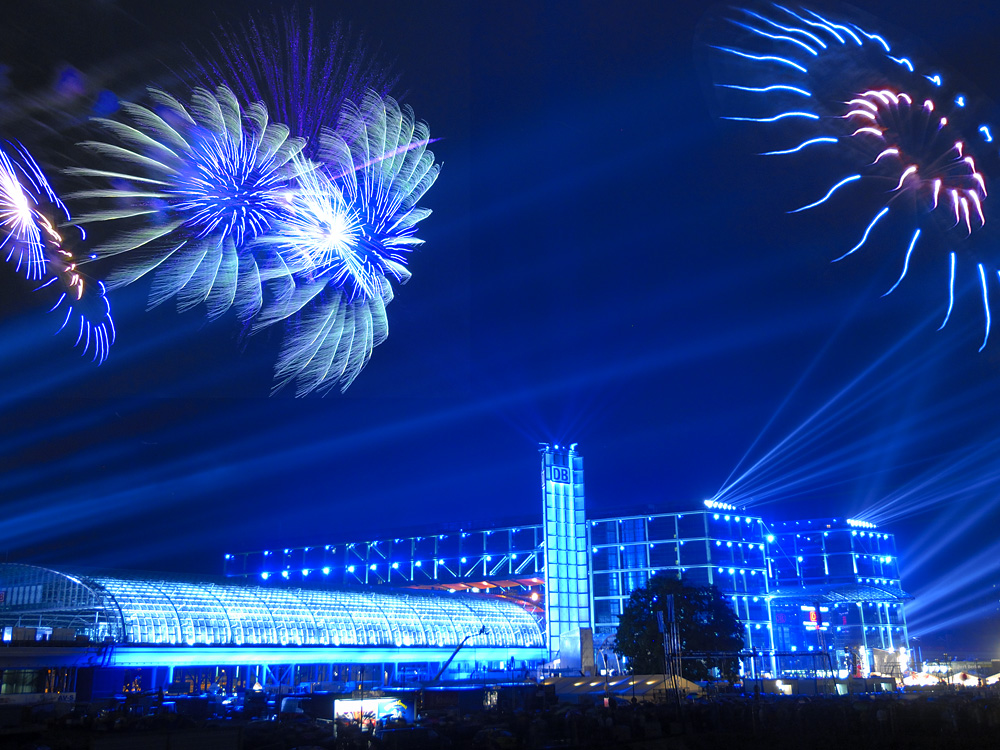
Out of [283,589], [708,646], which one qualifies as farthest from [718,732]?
[283,589]

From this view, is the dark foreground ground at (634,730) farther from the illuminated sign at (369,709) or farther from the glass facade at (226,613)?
the glass facade at (226,613)

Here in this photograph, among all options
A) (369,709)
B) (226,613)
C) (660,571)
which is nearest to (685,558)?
(660,571)

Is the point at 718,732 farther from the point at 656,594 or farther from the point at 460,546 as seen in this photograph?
the point at 460,546

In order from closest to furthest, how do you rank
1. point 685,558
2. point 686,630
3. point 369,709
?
point 369,709
point 686,630
point 685,558

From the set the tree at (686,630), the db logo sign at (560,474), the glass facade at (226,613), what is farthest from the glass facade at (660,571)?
the glass facade at (226,613)

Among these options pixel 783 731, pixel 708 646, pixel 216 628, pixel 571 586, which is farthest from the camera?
pixel 571 586

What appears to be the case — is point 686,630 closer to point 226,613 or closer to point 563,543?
point 563,543
